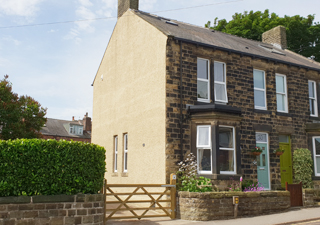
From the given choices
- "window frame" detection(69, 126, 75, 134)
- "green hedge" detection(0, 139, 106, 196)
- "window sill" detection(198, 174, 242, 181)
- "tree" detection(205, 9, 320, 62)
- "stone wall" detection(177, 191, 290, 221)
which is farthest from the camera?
"window frame" detection(69, 126, 75, 134)

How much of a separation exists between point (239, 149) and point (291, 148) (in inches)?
151

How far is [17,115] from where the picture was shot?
13.6 m

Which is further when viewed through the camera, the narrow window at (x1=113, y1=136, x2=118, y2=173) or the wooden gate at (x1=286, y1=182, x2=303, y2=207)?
the narrow window at (x1=113, y1=136, x2=118, y2=173)

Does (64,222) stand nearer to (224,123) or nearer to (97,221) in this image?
(97,221)

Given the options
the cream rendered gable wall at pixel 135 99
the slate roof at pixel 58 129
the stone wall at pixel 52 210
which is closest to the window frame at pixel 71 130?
the slate roof at pixel 58 129

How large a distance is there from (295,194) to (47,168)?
10397 millimetres

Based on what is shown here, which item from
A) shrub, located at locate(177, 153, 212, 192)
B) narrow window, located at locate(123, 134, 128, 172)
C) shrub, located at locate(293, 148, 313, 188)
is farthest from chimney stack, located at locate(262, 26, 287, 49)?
shrub, located at locate(177, 153, 212, 192)

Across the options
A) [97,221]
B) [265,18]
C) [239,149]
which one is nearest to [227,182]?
[239,149]

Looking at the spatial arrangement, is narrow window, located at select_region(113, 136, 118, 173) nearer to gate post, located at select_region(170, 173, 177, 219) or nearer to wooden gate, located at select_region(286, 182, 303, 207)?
gate post, located at select_region(170, 173, 177, 219)

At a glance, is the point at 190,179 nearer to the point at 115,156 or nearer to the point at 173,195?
the point at 173,195

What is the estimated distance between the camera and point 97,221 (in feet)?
31.6

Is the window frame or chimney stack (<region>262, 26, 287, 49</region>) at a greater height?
chimney stack (<region>262, 26, 287, 49</region>)

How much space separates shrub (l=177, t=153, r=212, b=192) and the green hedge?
139 inches

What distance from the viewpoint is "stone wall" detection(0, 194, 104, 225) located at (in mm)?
8672
